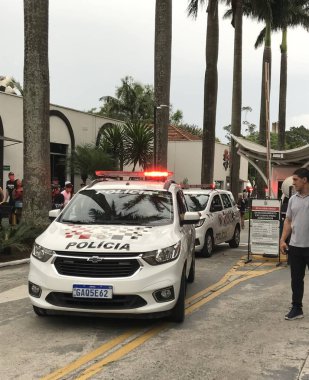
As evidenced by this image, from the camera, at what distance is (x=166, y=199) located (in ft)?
24.0

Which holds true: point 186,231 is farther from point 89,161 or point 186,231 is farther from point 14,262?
point 89,161

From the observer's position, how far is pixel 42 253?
5.93 metres

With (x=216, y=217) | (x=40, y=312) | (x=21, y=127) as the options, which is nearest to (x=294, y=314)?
(x=40, y=312)

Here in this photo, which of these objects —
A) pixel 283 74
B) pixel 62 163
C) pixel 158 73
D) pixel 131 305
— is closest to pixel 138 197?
pixel 131 305

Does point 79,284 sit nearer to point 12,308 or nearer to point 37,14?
point 12,308

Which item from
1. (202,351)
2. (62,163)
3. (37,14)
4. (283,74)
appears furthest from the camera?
(283,74)

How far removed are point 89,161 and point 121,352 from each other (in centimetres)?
1841

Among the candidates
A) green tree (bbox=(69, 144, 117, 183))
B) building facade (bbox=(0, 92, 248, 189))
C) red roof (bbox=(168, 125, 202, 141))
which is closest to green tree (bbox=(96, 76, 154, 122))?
red roof (bbox=(168, 125, 202, 141))

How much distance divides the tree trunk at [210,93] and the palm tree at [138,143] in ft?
14.8

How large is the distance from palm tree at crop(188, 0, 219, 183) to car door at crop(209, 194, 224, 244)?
23.9ft

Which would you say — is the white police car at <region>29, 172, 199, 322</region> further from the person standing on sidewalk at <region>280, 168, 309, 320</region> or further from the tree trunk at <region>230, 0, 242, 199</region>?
the tree trunk at <region>230, 0, 242, 199</region>

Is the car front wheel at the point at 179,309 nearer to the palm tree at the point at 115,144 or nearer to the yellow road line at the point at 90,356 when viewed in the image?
the yellow road line at the point at 90,356

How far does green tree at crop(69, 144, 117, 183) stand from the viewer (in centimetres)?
2314

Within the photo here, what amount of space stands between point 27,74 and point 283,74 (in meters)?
27.7
